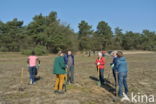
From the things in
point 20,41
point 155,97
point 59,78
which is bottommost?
point 155,97

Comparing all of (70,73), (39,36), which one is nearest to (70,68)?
(70,73)

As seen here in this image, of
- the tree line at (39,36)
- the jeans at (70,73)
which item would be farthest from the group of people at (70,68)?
the tree line at (39,36)

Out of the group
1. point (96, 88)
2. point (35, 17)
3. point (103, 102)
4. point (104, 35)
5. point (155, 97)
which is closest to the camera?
point (103, 102)

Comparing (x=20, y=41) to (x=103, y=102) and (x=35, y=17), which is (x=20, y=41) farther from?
(x=103, y=102)

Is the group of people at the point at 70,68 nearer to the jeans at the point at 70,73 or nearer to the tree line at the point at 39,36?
the jeans at the point at 70,73

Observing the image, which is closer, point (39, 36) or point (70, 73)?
point (70, 73)

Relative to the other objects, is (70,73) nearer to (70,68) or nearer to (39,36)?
(70,68)

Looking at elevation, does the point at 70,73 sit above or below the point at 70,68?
below

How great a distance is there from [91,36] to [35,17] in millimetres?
29533

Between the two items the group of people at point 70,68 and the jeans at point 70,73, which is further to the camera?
the jeans at point 70,73

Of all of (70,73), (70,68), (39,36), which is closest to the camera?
(70,68)

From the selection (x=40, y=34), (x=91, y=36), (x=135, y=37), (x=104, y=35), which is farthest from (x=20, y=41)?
(x=135, y=37)

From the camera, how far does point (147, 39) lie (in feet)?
349

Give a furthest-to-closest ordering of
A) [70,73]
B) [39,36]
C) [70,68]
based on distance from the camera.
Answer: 1. [39,36]
2. [70,73]
3. [70,68]
